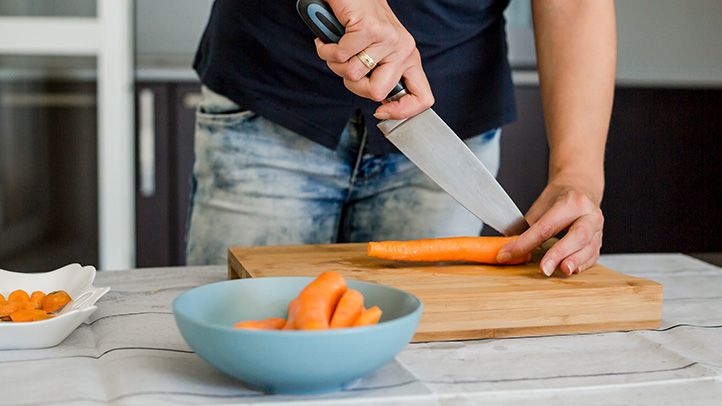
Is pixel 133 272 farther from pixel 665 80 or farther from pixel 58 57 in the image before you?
pixel 665 80

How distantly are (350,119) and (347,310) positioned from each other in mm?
701

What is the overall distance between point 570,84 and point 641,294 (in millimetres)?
443

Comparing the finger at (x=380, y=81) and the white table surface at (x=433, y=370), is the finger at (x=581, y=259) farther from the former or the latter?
the finger at (x=380, y=81)

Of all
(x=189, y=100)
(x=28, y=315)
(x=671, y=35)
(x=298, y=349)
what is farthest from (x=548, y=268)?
(x=671, y=35)

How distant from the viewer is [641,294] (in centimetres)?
103

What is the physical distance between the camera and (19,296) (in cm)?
97

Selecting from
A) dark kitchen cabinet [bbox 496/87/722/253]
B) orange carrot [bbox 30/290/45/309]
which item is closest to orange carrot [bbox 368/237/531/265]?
orange carrot [bbox 30/290/45/309]

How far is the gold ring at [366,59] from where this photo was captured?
1.06 m

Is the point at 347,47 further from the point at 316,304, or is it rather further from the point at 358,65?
the point at 316,304

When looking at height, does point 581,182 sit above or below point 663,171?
above

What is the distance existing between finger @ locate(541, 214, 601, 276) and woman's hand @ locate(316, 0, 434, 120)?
0.26 metres

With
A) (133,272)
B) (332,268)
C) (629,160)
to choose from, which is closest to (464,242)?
(332,268)

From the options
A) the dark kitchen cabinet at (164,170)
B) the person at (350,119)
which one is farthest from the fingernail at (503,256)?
the dark kitchen cabinet at (164,170)

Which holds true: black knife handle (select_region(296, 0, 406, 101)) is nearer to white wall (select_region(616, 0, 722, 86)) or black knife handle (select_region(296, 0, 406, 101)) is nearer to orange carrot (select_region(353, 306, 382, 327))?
orange carrot (select_region(353, 306, 382, 327))
